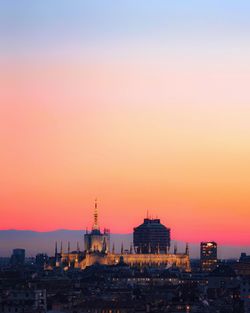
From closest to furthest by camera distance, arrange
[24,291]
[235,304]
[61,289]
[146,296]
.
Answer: [24,291] < [235,304] < [146,296] < [61,289]

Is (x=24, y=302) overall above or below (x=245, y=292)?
below

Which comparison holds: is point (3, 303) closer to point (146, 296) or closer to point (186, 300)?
point (186, 300)

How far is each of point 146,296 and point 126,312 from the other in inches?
1725

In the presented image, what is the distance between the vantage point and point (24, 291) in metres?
127

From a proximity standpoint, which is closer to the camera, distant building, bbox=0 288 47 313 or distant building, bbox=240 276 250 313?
distant building, bbox=0 288 47 313

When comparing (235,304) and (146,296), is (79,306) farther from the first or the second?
(146,296)

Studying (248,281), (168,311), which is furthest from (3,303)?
(248,281)

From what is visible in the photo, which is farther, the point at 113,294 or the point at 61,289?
the point at 61,289

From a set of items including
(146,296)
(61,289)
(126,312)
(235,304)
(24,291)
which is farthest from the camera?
(61,289)

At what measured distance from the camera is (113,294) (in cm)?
18012

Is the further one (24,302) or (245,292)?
(245,292)

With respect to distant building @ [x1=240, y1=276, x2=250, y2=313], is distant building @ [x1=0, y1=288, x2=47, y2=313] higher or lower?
lower

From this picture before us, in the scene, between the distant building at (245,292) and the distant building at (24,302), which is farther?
the distant building at (245,292)

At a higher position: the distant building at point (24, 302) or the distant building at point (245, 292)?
the distant building at point (245, 292)
